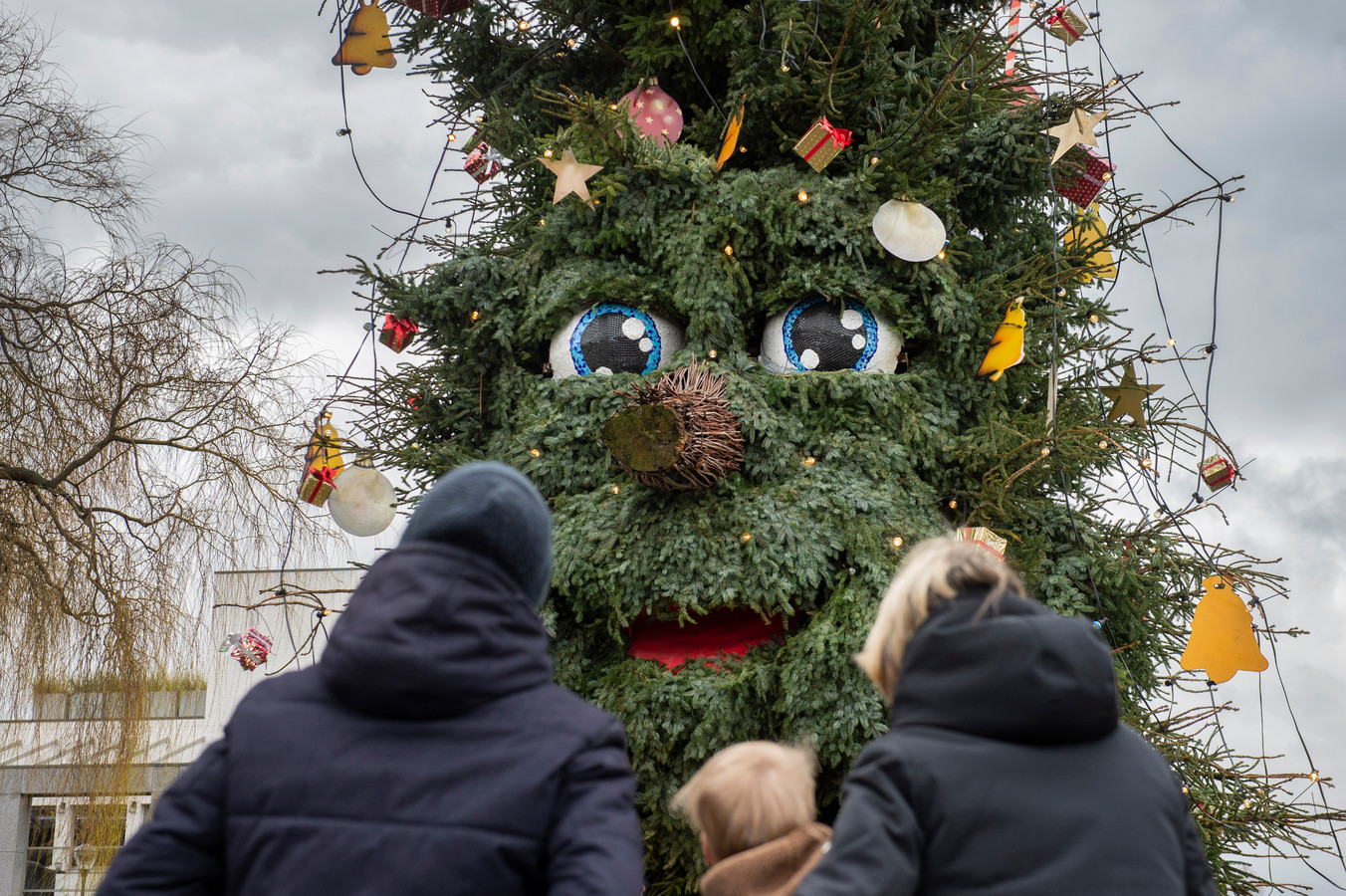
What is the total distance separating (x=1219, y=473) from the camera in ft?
14.0

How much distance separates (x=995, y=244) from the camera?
183 inches

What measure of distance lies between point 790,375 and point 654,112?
1323mm

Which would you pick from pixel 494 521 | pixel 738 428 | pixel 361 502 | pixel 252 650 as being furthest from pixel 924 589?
pixel 252 650

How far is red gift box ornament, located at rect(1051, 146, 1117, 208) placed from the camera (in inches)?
179

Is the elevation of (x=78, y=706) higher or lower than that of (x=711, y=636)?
lower

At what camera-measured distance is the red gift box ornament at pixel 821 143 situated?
4.05 m

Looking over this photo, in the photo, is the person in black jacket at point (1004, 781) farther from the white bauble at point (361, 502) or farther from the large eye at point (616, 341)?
the white bauble at point (361, 502)

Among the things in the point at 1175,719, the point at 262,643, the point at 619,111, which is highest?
the point at 619,111

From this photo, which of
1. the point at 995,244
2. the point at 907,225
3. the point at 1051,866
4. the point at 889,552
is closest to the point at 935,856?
the point at 1051,866

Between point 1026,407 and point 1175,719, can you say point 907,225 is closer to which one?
point 1026,407

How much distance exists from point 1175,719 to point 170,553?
547 centimetres

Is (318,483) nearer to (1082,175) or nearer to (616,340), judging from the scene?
(616,340)

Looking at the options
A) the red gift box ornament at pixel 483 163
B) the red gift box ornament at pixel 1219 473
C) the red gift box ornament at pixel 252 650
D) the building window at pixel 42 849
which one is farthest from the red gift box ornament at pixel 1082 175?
the building window at pixel 42 849

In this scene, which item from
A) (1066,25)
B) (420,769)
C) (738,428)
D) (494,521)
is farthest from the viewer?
(1066,25)
